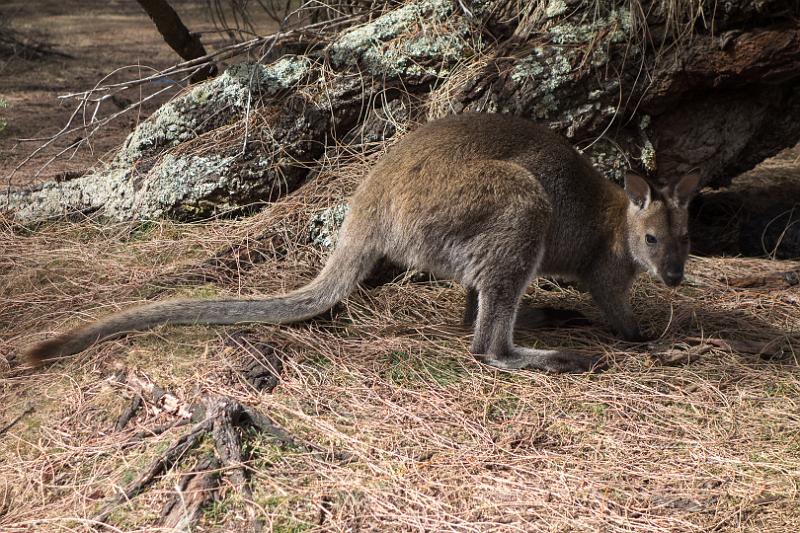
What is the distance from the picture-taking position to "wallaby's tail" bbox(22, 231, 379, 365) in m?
3.47

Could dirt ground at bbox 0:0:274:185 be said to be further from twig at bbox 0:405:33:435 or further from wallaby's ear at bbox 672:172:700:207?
wallaby's ear at bbox 672:172:700:207

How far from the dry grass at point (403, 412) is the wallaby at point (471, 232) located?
5.4 inches

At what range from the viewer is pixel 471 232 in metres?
3.65

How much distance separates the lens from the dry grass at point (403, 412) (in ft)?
8.97

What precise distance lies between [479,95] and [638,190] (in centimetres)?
123

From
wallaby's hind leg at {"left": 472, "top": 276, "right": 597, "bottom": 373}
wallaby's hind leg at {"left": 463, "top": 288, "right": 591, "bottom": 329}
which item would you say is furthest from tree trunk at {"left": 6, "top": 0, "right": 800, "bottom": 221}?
wallaby's hind leg at {"left": 472, "top": 276, "right": 597, "bottom": 373}

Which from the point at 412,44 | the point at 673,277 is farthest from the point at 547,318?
the point at 412,44

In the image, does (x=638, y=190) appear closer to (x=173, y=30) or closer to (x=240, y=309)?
(x=240, y=309)

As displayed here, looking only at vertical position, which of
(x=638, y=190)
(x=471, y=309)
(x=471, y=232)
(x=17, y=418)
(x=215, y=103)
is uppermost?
(x=215, y=103)

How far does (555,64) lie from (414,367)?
6.97ft

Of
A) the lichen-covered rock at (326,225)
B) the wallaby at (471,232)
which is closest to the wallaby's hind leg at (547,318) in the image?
the wallaby at (471,232)

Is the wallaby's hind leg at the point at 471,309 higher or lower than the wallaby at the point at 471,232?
lower

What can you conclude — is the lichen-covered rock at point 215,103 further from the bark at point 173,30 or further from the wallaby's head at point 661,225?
the wallaby's head at point 661,225

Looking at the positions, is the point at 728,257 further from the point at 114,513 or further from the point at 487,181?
the point at 114,513
